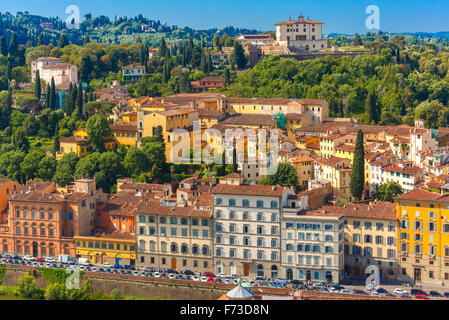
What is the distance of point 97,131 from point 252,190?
14.8 meters

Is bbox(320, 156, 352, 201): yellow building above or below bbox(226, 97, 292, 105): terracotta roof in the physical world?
below

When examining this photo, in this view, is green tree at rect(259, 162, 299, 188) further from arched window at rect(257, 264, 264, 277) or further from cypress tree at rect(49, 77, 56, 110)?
cypress tree at rect(49, 77, 56, 110)

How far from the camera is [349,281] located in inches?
1091

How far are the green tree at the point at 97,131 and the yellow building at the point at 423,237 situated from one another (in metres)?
18.5

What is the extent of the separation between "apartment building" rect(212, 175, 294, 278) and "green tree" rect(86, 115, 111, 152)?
1381cm

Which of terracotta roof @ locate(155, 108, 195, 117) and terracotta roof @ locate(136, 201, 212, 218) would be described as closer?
terracotta roof @ locate(136, 201, 212, 218)

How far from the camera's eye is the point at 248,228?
93.5ft

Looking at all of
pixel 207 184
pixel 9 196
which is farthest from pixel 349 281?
pixel 9 196

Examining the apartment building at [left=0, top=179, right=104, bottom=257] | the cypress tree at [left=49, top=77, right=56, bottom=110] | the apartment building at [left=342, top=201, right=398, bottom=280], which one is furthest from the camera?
the cypress tree at [left=49, top=77, right=56, bottom=110]

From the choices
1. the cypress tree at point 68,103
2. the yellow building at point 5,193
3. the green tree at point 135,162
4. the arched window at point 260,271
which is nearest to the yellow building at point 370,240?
the arched window at point 260,271

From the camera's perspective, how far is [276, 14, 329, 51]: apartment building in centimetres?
5875

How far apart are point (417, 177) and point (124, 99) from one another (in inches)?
887

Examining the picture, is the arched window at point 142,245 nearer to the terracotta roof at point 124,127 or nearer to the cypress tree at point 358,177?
the cypress tree at point 358,177

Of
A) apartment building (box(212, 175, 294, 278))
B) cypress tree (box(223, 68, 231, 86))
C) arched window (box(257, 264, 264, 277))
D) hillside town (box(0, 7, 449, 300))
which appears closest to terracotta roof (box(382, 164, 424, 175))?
hillside town (box(0, 7, 449, 300))
